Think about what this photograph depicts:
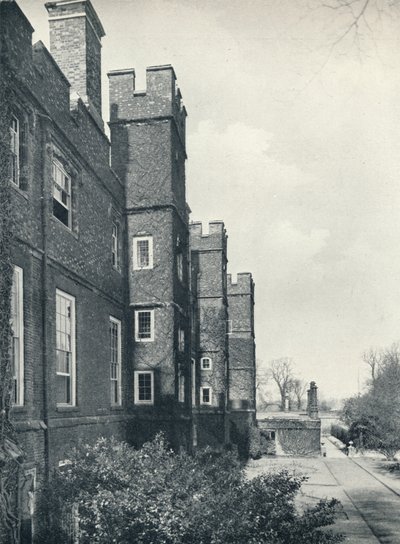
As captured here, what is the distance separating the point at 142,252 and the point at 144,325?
7.97ft

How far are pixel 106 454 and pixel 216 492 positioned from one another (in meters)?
2.44

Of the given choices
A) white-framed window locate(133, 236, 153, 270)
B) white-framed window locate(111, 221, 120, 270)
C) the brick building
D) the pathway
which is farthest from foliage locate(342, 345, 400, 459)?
white-framed window locate(111, 221, 120, 270)

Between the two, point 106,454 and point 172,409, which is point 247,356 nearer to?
point 172,409

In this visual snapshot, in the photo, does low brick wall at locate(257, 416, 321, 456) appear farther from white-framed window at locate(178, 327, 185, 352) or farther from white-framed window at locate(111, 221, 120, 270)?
white-framed window at locate(111, 221, 120, 270)

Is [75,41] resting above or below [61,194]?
above

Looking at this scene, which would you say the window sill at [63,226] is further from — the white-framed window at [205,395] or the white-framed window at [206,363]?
the white-framed window at [206,363]

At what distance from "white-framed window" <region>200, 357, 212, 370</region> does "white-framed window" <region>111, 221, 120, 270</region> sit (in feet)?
57.3

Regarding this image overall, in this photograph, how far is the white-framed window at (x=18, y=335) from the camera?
10.4m

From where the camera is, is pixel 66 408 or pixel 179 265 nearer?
pixel 66 408

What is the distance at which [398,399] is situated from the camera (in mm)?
30672

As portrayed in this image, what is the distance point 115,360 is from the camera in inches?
701

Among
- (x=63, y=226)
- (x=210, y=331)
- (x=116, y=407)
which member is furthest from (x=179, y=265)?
(x=210, y=331)

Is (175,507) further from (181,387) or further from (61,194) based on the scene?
(181,387)

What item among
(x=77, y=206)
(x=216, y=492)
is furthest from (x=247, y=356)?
(x=216, y=492)
